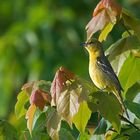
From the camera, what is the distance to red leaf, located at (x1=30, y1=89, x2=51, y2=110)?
210 cm

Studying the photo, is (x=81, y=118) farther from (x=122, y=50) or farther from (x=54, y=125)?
(x=122, y=50)

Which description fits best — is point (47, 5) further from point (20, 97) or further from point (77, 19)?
point (20, 97)

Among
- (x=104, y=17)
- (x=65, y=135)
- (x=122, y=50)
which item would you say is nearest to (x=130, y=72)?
(x=122, y=50)

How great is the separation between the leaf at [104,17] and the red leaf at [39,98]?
0.76 feet

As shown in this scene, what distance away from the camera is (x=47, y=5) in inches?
293

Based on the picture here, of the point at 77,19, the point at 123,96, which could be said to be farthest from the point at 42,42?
the point at 123,96

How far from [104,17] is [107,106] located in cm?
32

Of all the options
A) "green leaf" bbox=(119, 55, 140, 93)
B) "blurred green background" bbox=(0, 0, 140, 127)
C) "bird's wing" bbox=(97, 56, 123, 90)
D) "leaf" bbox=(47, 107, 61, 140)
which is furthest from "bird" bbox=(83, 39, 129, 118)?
"blurred green background" bbox=(0, 0, 140, 127)

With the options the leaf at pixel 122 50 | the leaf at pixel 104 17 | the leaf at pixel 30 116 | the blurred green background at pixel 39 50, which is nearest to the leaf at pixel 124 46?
the leaf at pixel 122 50

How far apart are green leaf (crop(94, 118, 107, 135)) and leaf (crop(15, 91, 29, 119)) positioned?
0.89ft

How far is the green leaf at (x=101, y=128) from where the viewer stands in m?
2.11

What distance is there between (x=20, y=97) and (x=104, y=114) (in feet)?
1.22

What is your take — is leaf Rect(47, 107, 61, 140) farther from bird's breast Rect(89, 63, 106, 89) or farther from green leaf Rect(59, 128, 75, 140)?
bird's breast Rect(89, 63, 106, 89)

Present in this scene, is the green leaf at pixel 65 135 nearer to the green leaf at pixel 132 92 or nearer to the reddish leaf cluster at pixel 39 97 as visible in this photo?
the reddish leaf cluster at pixel 39 97
